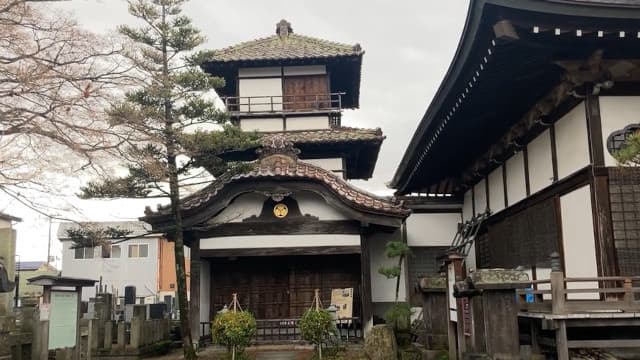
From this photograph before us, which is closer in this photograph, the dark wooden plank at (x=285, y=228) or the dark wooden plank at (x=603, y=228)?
the dark wooden plank at (x=603, y=228)

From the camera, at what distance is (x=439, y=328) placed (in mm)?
13000

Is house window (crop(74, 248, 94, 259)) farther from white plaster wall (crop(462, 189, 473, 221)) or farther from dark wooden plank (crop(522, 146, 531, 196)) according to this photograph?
dark wooden plank (crop(522, 146, 531, 196))

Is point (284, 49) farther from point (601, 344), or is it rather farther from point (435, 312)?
point (601, 344)

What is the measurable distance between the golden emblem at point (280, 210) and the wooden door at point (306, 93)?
534 cm

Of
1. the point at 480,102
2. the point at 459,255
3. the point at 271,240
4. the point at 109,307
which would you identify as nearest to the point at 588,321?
the point at 459,255

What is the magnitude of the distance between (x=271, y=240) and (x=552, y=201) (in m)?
→ 8.15

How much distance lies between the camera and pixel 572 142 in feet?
33.9

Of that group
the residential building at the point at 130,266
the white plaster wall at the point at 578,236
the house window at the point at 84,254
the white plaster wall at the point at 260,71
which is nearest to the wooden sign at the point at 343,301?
the white plaster wall at the point at 578,236

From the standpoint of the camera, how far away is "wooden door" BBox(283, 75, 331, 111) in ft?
70.4

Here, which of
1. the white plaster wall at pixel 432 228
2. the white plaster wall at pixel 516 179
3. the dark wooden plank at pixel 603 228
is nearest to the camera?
the dark wooden plank at pixel 603 228

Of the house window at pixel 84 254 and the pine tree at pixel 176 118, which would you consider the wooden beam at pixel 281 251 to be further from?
the house window at pixel 84 254

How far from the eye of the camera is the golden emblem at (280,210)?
17.1 metres

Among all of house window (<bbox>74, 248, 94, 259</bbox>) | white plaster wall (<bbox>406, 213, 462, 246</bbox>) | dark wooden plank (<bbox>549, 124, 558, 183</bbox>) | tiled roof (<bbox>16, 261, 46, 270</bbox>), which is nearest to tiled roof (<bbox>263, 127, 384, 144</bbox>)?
white plaster wall (<bbox>406, 213, 462, 246</bbox>)

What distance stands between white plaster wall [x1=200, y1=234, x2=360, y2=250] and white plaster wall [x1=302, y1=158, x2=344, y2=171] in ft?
13.5
